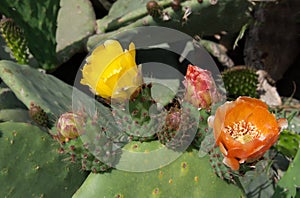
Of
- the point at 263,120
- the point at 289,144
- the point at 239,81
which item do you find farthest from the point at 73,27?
the point at 263,120

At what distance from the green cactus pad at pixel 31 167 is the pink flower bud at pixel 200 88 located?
726 mm

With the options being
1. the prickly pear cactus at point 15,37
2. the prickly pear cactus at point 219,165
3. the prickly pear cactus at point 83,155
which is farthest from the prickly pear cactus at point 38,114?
the prickly pear cactus at point 219,165

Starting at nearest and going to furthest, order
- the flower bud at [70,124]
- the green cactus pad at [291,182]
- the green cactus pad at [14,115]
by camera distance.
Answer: the flower bud at [70,124], the green cactus pad at [291,182], the green cactus pad at [14,115]

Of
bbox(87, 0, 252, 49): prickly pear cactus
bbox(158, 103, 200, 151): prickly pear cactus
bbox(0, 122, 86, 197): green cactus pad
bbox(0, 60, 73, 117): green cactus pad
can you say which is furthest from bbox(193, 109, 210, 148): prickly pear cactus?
bbox(87, 0, 252, 49): prickly pear cactus

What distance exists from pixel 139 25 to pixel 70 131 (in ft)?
3.78

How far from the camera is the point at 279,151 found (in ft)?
7.29

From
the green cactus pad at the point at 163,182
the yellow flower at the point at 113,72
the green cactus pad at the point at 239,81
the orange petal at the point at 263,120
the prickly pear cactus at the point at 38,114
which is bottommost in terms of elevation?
the green cactus pad at the point at 239,81

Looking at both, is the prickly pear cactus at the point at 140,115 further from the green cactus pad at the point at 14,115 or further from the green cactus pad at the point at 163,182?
the green cactus pad at the point at 14,115

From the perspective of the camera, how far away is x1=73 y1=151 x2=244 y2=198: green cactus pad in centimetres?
149

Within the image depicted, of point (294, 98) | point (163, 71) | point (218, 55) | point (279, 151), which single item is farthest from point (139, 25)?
point (294, 98)

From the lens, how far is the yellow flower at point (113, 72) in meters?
1.36

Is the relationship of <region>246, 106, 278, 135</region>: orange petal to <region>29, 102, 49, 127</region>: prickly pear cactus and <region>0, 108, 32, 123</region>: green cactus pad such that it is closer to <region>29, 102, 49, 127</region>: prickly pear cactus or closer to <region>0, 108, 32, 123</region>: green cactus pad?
<region>29, 102, 49, 127</region>: prickly pear cactus

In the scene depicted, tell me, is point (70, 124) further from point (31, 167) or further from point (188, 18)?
point (188, 18)

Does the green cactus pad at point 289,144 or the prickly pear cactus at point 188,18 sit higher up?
the prickly pear cactus at point 188,18
